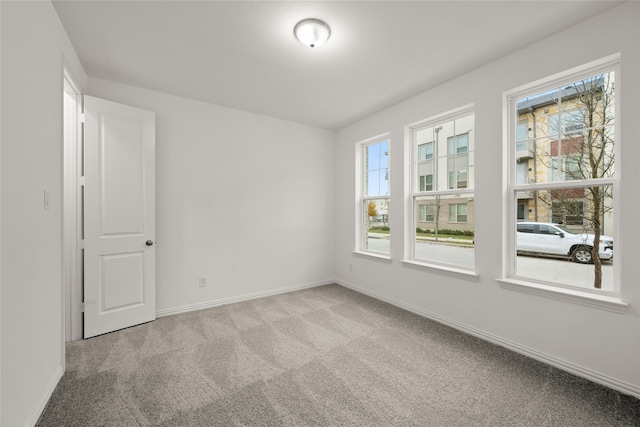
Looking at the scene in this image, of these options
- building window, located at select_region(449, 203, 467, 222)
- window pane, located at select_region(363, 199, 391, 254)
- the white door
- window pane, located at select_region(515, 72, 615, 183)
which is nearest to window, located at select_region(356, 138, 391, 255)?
→ window pane, located at select_region(363, 199, 391, 254)

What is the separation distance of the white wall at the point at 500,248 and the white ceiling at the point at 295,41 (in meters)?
0.16

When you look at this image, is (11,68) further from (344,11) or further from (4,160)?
(344,11)

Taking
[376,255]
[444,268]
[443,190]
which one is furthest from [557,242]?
[376,255]

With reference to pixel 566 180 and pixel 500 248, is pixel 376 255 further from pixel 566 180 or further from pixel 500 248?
pixel 566 180

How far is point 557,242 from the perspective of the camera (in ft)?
7.43

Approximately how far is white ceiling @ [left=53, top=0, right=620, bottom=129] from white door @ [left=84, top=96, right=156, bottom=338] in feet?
1.75

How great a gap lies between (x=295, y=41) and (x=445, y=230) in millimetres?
2541

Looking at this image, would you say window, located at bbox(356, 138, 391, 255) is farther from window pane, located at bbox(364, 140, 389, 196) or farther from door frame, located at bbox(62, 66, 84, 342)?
door frame, located at bbox(62, 66, 84, 342)

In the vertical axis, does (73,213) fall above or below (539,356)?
above

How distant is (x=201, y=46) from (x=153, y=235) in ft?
6.66

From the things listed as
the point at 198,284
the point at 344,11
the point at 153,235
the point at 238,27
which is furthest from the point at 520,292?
the point at 153,235

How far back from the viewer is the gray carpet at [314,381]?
161 cm

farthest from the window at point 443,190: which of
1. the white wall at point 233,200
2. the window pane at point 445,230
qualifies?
the white wall at point 233,200

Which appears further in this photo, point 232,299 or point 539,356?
point 232,299
